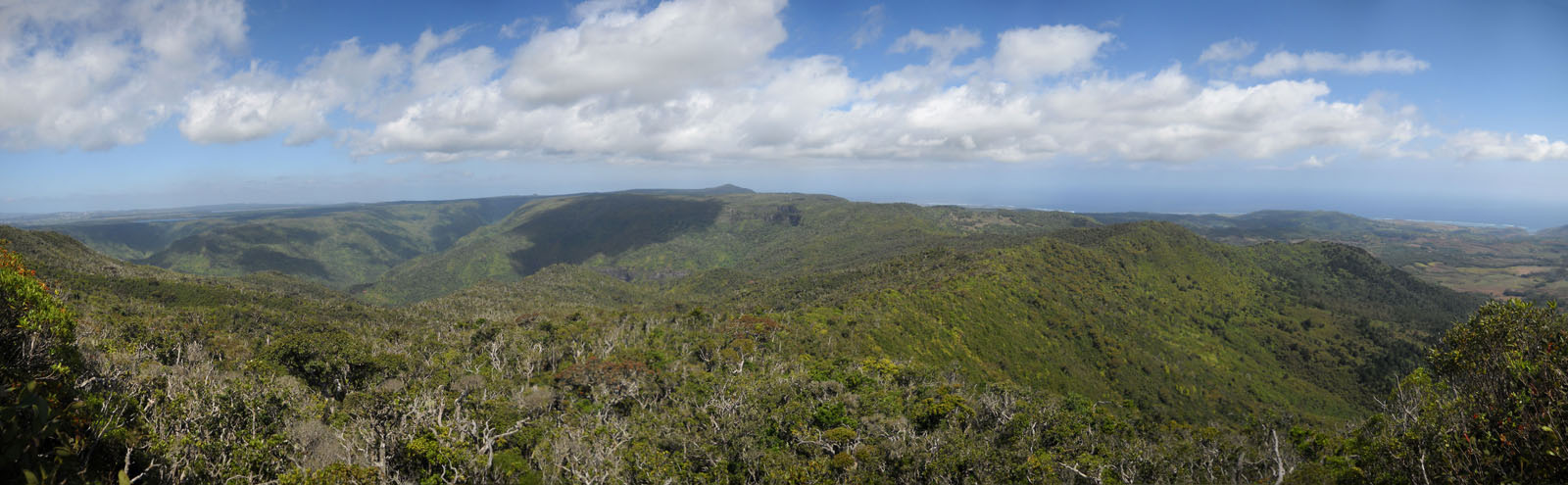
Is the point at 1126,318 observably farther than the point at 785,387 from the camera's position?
Yes

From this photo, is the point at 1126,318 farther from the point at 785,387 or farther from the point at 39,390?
the point at 39,390

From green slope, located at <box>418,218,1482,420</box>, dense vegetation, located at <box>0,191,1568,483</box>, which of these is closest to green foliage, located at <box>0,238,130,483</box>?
dense vegetation, located at <box>0,191,1568,483</box>

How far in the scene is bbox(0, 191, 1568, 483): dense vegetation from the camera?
1688 centimetres

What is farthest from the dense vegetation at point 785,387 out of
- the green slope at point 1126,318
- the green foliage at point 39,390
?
the green slope at point 1126,318

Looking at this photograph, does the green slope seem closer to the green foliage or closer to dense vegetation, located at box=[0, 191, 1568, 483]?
dense vegetation, located at box=[0, 191, 1568, 483]

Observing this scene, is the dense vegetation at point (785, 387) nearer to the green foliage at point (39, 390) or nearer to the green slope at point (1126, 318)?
the green foliage at point (39, 390)

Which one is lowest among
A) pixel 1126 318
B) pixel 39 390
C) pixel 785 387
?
pixel 1126 318

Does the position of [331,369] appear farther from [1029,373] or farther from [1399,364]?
[1399,364]

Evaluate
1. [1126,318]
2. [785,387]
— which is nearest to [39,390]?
[785,387]

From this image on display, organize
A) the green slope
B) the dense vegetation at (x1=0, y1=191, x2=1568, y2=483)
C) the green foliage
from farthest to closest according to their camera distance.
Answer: the green slope, the dense vegetation at (x1=0, y1=191, x2=1568, y2=483), the green foliage

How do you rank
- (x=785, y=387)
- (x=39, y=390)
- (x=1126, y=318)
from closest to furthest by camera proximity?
(x=39, y=390)
(x=785, y=387)
(x=1126, y=318)

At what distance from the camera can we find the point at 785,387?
181 ft

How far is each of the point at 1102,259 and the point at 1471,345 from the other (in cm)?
16911

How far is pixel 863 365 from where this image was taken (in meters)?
70.2
